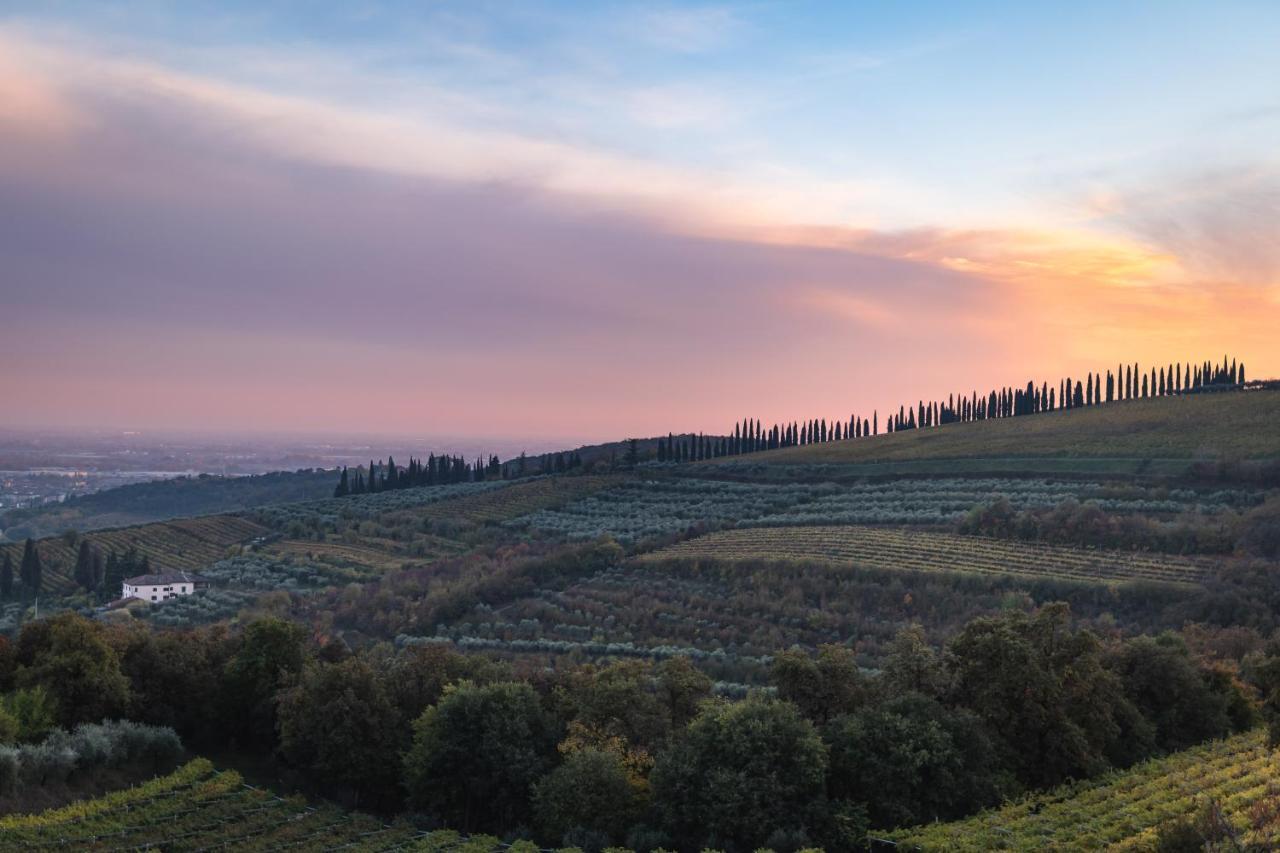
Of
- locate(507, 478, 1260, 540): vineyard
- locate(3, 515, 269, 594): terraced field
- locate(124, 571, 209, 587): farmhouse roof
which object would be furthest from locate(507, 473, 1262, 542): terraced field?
locate(124, 571, 209, 587): farmhouse roof

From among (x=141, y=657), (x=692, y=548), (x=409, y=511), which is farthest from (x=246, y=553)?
(x=141, y=657)

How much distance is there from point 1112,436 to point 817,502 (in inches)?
1298

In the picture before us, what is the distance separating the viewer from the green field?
93.4 m

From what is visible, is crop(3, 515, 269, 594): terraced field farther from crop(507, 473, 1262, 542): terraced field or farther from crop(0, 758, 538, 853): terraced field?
crop(0, 758, 538, 853): terraced field

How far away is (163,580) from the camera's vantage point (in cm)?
8350

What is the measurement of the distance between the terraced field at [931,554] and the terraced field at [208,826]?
44.2 m

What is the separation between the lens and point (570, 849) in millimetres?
26547

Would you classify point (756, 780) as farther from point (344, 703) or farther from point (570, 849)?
point (344, 703)

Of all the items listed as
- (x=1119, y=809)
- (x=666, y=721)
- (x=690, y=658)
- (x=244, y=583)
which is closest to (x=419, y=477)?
(x=244, y=583)

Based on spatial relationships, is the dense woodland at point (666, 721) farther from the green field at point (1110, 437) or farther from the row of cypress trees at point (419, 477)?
the row of cypress trees at point (419, 477)

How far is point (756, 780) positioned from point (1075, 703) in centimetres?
1179

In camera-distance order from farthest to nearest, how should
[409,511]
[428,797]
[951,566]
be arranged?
[409,511]
[951,566]
[428,797]

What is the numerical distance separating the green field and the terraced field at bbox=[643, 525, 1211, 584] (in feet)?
87.7

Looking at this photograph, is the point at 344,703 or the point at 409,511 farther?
the point at 409,511
